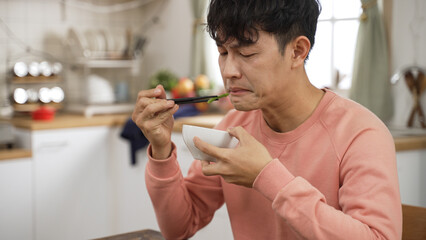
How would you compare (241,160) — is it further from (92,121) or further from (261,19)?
(92,121)

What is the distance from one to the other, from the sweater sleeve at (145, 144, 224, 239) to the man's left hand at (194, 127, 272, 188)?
0.28 metres

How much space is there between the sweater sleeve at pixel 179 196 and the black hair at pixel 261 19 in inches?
14.2

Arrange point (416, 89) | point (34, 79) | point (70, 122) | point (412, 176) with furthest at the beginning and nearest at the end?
point (34, 79) < point (70, 122) < point (416, 89) < point (412, 176)

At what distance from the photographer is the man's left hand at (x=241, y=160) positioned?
3.38ft

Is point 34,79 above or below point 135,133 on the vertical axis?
above

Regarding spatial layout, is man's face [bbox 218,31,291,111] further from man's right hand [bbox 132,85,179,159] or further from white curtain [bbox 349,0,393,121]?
white curtain [bbox 349,0,393,121]

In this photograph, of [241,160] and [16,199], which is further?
[16,199]

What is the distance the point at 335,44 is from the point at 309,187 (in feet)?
6.63

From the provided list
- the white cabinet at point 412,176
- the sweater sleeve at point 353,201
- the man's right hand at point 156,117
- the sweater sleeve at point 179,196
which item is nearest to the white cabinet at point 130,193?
the white cabinet at point 412,176

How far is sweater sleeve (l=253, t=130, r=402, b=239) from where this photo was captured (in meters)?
0.97

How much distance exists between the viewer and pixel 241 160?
103 cm

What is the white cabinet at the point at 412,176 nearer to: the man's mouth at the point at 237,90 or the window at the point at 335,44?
the window at the point at 335,44

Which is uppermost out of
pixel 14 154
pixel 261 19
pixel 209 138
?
pixel 261 19

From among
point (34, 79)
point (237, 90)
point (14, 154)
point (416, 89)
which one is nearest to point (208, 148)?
point (237, 90)
